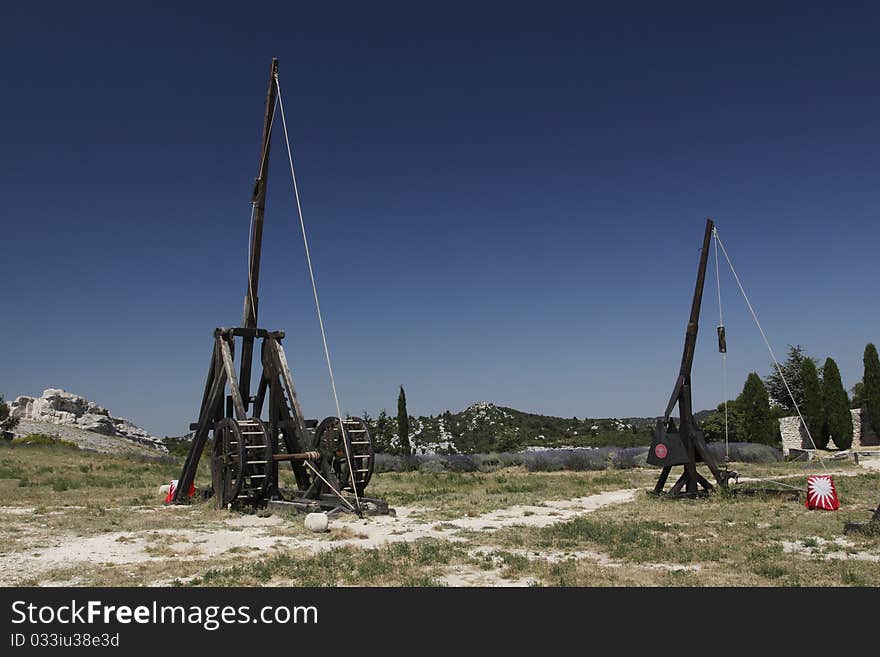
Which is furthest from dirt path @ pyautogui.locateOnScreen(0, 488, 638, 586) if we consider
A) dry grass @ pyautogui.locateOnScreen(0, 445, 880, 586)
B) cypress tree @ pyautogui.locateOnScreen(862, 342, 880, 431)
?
cypress tree @ pyautogui.locateOnScreen(862, 342, 880, 431)

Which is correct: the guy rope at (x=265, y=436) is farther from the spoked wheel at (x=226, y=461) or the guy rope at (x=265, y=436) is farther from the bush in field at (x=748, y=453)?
the bush in field at (x=748, y=453)

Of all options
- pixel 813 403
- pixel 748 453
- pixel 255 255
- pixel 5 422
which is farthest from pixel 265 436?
pixel 813 403

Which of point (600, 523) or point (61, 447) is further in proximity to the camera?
point (61, 447)

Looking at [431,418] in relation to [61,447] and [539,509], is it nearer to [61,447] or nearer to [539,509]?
[61,447]

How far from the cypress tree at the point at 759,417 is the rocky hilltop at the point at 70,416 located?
124ft

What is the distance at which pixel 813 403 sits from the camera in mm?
37438

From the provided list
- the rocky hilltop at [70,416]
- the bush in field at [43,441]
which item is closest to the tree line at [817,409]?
the bush in field at [43,441]

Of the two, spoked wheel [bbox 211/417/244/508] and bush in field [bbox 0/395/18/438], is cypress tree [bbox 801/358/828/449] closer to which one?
spoked wheel [bbox 211/417/244/508]

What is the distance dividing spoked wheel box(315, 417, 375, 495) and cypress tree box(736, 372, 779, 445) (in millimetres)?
31595
